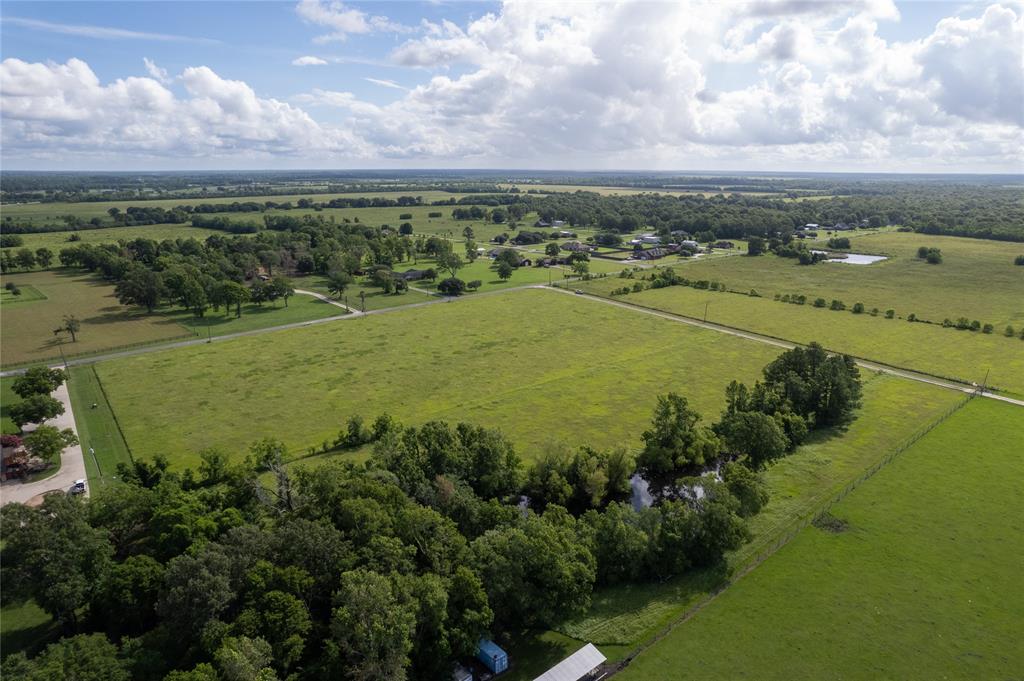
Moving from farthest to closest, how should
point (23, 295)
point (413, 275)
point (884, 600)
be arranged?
point (413, 275) < point (23, 295) < point (884, 600)

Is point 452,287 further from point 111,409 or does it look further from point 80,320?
point 111,409

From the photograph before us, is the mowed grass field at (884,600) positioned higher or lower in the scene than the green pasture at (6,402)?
lower

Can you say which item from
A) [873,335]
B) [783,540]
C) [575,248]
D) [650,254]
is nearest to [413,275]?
[575,248]

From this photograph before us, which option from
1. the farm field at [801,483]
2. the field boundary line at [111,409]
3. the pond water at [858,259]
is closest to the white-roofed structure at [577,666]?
the farm field at [801,483]

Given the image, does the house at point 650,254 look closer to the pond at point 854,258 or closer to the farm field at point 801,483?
the pond at point 854,258

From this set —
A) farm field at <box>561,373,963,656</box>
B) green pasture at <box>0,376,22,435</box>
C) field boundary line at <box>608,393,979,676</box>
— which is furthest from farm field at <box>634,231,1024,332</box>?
green pasture at <box>0,376,22,435</box>

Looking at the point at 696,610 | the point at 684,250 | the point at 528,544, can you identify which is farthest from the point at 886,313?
the point at 528,544
